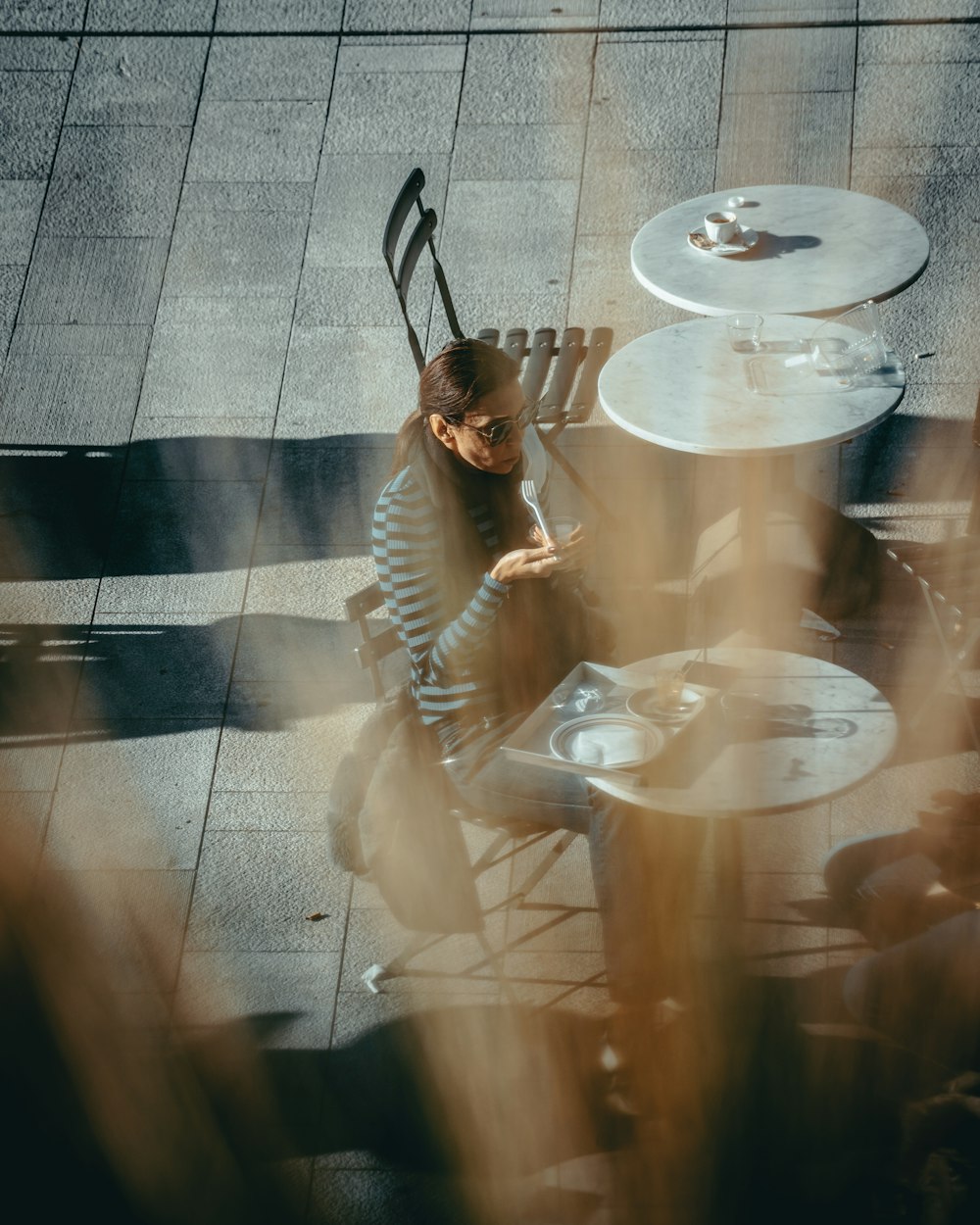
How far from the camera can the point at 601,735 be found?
292cm

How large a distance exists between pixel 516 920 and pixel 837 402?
1.83 m

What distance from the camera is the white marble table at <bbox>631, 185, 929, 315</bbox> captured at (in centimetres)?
433

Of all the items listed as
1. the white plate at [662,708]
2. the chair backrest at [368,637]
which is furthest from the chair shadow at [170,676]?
the white plate at [662,708]

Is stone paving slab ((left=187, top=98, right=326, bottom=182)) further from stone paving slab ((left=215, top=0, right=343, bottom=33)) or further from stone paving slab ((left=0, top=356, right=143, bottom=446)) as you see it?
stone paving slab ((left=0, top=356, right=143, bottom=446))

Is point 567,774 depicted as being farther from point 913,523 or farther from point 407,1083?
point 913,523

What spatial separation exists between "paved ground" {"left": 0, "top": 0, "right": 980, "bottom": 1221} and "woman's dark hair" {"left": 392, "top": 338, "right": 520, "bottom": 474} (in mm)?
1510

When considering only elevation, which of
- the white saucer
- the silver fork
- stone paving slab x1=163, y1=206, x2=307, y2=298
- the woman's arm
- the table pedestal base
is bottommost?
the table pedestal base

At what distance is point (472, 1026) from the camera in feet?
11.6

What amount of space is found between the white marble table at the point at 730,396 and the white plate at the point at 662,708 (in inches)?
43.1

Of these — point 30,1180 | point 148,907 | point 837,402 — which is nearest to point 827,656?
point 837,402

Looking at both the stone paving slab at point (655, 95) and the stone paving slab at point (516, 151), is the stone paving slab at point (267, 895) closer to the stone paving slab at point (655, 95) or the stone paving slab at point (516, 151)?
the stone paving slab at point (516, 151)

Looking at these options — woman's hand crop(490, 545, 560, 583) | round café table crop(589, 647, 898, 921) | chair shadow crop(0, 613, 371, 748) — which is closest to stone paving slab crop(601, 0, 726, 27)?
chair shadow crop(0, 613, 371, 748)

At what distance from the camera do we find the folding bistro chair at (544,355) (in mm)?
4484

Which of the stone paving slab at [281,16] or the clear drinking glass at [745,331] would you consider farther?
the stone paving slab at [281,16]
